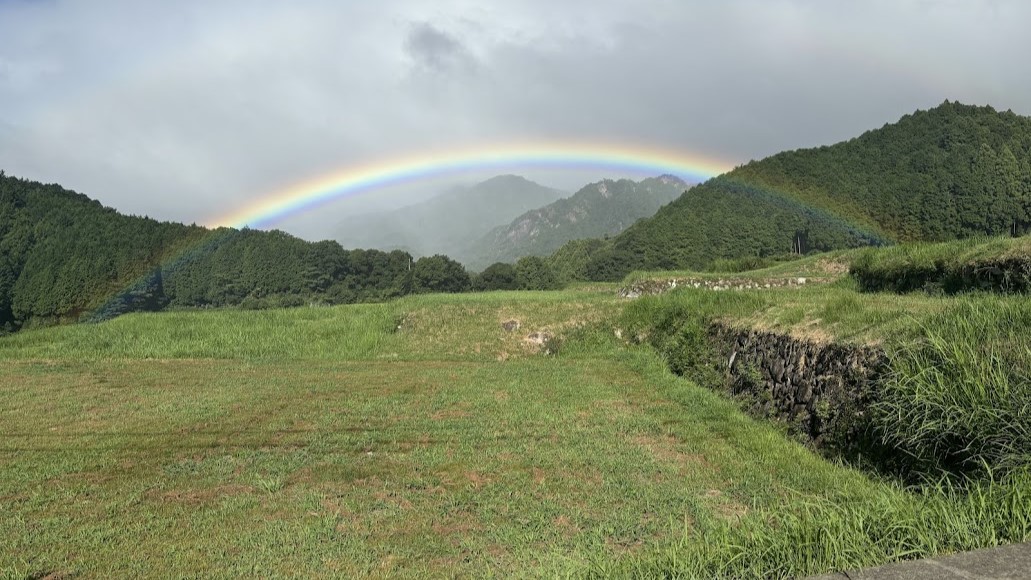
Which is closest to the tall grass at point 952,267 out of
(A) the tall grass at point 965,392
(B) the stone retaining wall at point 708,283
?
(A) the tall grass at point 965,392

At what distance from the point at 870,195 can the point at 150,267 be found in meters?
89.7

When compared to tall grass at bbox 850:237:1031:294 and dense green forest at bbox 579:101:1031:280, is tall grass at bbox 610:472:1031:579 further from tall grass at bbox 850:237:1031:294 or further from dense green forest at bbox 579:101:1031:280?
dense green forest at bbox 579:101:1031:280

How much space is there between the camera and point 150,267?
67688mm

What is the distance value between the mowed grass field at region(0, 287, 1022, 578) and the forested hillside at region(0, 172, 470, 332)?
2303 inches

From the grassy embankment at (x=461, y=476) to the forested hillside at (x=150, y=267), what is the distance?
5910 centimetres

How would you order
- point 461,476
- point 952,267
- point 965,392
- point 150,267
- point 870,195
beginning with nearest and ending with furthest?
point 965,392 < point 461,476 < point 952,267 < point 870,195 < point 150,267

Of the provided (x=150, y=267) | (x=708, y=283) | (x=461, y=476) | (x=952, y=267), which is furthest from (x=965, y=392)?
(x=150, y=267)

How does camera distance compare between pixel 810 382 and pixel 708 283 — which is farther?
pixel 708 283

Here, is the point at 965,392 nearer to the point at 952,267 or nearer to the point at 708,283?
the point at 952,267

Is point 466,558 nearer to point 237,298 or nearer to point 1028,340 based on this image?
point 1028,340

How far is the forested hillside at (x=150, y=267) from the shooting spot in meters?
59.5

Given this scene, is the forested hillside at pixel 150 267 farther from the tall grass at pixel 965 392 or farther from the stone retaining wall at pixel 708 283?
the tall grass at pixel 965 392

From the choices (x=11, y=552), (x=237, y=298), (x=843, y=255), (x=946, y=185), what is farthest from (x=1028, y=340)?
(x=237, y=298)

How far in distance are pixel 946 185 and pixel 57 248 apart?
10427cm
